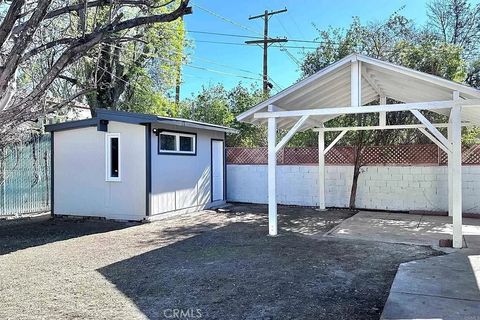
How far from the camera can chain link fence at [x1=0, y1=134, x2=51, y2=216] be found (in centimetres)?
934

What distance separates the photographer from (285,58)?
60.0 feet

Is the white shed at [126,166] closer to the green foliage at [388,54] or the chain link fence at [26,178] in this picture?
the chain link fence at [26,178]

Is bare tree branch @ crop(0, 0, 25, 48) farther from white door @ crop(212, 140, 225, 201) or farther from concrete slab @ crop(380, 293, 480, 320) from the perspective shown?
white door @ crop(212, 140, 225, 201)

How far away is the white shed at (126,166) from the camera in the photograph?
8695 mm

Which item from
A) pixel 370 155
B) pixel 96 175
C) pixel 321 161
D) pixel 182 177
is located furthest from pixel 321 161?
pixel 96 175

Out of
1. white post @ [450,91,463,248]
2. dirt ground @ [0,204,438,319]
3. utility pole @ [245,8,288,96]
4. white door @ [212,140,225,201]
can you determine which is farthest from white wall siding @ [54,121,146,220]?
utility pole @ [245,8,288,96]

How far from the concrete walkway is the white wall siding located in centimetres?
464

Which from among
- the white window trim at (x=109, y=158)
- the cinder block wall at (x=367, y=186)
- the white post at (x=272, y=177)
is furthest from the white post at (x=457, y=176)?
the white window trim at (x=109, y=158)

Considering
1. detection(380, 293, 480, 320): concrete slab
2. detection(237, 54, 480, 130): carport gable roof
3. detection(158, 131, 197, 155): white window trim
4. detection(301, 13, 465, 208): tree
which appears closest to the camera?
detection(380, 293, 480, 320): concrete slab

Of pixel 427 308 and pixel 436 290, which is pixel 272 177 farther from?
pixel 427 308

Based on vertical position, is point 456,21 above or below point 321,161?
above

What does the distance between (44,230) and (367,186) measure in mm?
8183

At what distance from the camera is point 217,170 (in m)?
11.6

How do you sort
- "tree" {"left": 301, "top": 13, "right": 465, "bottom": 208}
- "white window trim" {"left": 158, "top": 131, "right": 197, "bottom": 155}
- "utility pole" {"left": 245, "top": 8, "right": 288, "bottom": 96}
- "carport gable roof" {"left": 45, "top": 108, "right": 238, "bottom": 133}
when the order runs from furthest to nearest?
"utility pole" {"left": 245, "top": 8, "right": 288, "bottom": 96} → "tree" {"left": 301, "top": 13, "right": 465, "bottom": 208} → "white window trim" {"left": 158, "top": 131, "right": 197, "bottom": 155} → "carport gable roof" {"left": 45, "top": 108, "right": 238, "bottom": 133}
